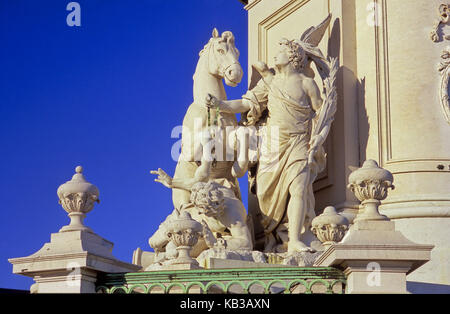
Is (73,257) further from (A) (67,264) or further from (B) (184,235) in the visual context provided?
(B) (184,235)

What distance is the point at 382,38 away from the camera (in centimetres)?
1764

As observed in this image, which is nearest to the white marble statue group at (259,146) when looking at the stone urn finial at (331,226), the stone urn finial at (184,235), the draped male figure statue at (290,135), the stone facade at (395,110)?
the draped male figure statue at (290,135)

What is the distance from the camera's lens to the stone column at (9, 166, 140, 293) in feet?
42.4

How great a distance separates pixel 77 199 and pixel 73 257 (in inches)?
34.8

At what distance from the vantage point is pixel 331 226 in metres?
14.5

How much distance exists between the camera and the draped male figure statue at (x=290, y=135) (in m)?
16.4

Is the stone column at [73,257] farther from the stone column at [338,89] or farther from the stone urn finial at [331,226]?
Result: the stone column at [338,89]

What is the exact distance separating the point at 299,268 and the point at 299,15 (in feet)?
24.0

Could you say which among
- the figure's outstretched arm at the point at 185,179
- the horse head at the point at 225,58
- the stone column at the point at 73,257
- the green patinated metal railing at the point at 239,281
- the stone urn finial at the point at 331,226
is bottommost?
the green patinated metal railing at the point at 239,281

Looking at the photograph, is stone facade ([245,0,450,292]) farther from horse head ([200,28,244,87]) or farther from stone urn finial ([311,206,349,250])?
stone urn finial ([311,206,349,250])

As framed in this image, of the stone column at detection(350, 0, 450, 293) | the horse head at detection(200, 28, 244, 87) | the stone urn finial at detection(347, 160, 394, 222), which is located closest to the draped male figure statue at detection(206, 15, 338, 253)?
the horse head at detection(200, 28, 244, 87)

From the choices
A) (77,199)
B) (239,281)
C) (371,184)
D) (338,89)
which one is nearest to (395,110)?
(338,89)

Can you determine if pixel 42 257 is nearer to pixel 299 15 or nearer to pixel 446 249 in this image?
pixel 446 249

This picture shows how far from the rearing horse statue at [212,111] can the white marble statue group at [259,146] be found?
0.02 metres
